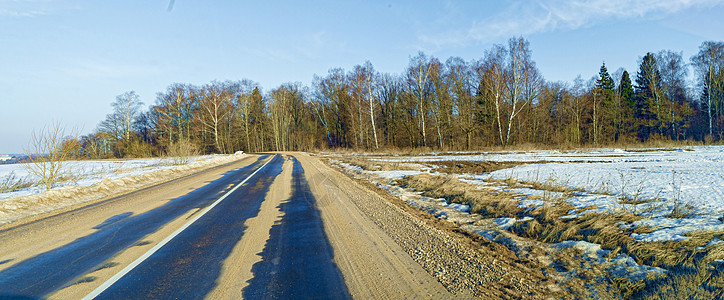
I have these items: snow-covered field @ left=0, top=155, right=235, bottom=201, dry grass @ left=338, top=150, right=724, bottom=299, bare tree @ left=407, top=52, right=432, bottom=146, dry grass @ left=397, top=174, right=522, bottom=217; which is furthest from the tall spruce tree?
snow-covered field @ left=0, top=155, right=235, bottom=201

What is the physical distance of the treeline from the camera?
36.1m

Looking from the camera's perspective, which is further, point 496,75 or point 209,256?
point 496,75

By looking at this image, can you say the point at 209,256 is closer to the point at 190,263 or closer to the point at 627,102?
the point at 190,263

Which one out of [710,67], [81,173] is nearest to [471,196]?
[81,173]

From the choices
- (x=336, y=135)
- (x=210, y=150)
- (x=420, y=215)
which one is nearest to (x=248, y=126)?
(x=210, y=150)

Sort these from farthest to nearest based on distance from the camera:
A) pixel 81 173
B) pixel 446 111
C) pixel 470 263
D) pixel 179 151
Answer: pixel 446 111, pixel 179 151, pixel 81 173, pixel 470 263

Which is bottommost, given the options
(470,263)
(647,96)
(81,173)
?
(470,263)

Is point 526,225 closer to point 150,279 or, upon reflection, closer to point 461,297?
point 461,297

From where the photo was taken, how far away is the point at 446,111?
3612 centimetres

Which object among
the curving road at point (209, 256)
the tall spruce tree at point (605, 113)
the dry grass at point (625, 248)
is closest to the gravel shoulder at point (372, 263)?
the curving road at point (209, 256)

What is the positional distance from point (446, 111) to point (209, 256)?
34.8 meters

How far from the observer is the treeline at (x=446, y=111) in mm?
36125

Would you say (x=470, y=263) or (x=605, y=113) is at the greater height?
(x=605, y=113)

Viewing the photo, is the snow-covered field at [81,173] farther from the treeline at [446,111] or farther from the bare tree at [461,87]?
the bare tree at [461,87]
